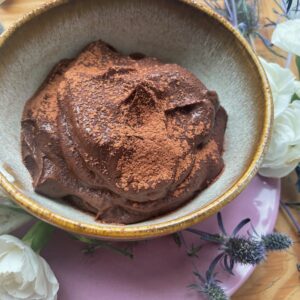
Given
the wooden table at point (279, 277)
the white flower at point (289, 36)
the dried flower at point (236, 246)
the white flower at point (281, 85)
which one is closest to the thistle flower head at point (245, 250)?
the dried flower at point (236, 246)

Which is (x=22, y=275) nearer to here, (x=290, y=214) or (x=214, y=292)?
(x=214, y=292)

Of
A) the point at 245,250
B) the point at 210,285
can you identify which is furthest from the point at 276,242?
the point at 210,285

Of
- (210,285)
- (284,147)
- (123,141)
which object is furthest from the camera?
(284,147)

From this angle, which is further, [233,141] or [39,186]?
[233,141]

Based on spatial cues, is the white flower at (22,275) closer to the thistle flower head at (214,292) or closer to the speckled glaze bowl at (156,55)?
the speckled glaze bowl at (156,55)

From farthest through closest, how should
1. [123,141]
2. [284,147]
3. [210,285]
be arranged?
[284,147], [210,285], [123,141]

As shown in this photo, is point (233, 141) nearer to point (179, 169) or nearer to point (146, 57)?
point (179, 169)

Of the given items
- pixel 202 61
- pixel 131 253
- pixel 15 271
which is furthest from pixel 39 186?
pixel 202 61
